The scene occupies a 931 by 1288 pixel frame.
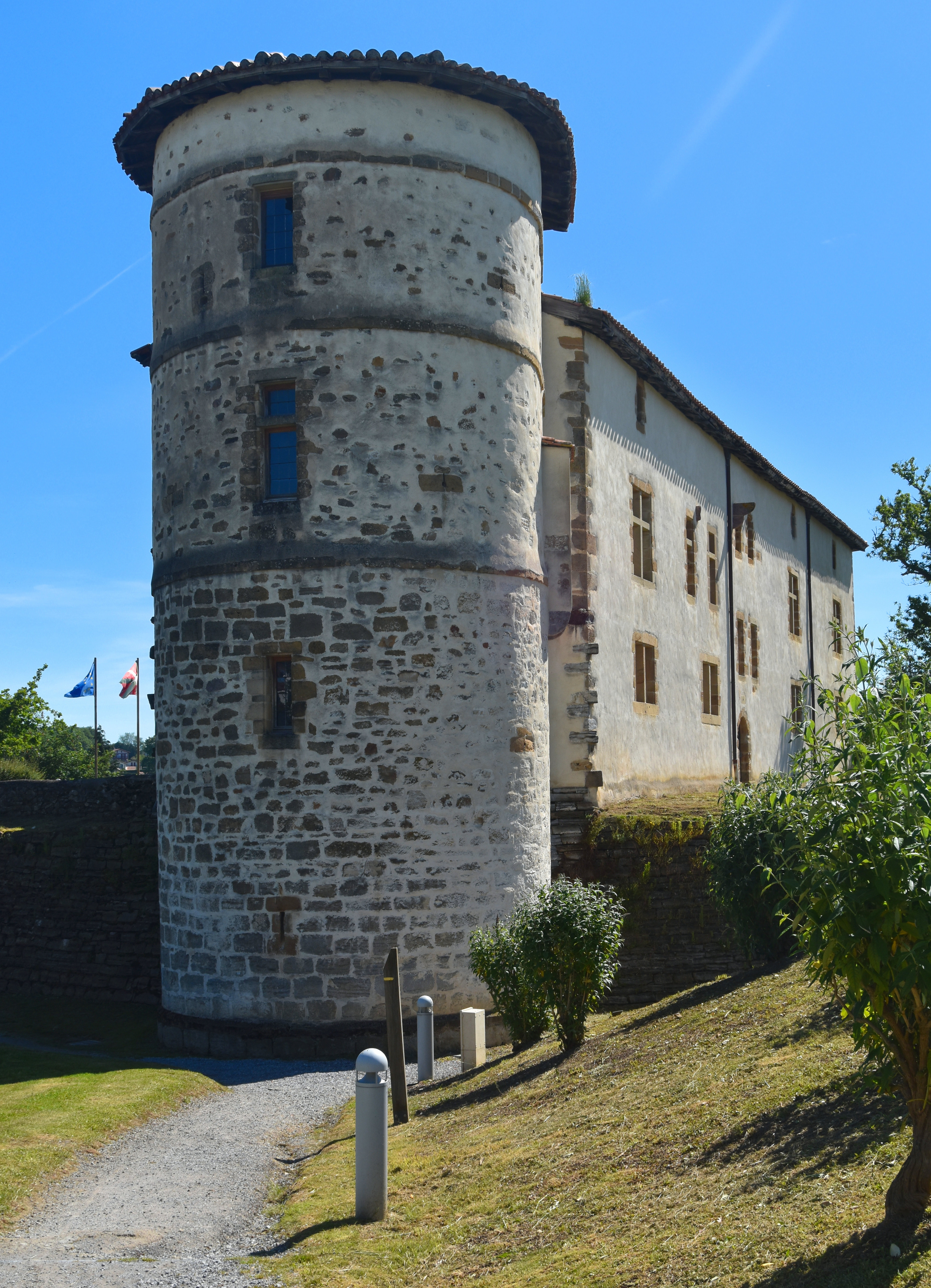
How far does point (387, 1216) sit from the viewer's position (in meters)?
7.27

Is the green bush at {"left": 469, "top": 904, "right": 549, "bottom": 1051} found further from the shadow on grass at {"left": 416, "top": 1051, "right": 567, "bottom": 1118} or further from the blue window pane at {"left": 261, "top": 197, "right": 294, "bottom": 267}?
the blue window pane at {"left": 261, "top": 197, "right": 294, "bottom": 267}

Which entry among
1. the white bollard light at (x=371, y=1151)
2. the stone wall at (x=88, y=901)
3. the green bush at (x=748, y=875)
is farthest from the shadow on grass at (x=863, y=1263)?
the stone wall at (x=88, y=901)

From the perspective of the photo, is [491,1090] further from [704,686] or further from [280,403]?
[704,686]

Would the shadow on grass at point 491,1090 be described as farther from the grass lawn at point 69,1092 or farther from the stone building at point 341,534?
the stone building at point 341,534

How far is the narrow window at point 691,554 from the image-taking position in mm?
24859

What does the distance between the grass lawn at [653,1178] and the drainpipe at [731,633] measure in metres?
17.6

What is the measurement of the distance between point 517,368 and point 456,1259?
35.3ft

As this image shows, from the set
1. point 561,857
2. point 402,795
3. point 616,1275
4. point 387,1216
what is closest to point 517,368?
point 402,795

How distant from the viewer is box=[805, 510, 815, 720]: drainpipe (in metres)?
36.0

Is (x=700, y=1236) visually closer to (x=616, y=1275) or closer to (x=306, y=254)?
(x=616, y=1275)

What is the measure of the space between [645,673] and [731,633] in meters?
6.74

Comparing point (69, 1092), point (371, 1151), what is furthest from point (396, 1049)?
point (69, 1092)

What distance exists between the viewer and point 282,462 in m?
14.0

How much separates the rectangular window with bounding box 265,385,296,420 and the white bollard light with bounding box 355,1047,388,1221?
28.0ft
